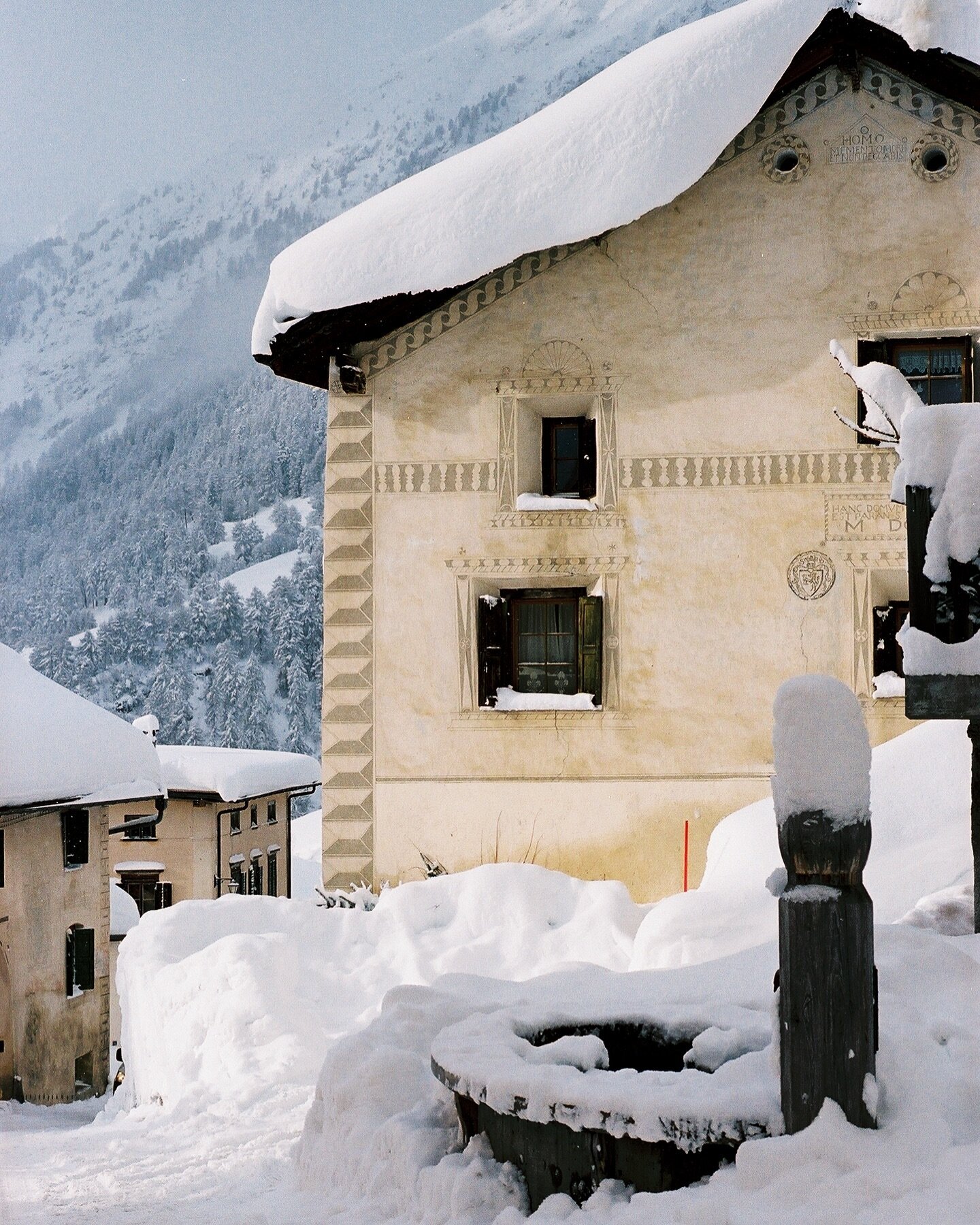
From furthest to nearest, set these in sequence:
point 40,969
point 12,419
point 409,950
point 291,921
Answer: point 12,419, point 40,969, point 291,921, point 409,950

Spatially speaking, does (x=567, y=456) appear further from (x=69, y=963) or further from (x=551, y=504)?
(x=69, y=963)

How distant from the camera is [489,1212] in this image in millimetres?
4672

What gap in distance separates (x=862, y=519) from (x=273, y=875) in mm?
27462

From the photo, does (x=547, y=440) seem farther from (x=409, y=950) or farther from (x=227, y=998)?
(x=227, y=998)

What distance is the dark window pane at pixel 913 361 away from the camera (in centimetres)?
1239

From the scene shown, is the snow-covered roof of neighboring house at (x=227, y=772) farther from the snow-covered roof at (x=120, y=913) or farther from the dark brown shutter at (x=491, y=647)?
the dark brown shutter at (x=491, y=647)

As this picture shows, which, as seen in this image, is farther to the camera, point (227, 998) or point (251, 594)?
point (251, 594)

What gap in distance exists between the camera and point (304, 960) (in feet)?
37.2

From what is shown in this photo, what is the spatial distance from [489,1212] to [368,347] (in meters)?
9.50

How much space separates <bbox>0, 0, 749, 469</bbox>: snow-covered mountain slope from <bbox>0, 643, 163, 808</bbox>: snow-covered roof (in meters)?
43.5

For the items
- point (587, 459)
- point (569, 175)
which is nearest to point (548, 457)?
point (587, 459)

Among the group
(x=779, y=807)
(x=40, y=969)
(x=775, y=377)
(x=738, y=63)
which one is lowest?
(x=40, y=969)

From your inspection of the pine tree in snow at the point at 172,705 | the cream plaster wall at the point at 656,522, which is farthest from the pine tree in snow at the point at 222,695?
the cream plaster wall at the point at 656,522

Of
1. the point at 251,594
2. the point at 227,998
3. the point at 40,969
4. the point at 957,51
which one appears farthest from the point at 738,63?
the point at 251,594
